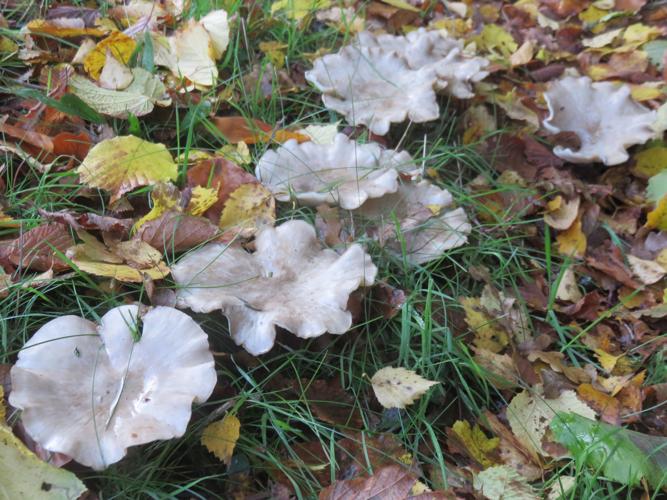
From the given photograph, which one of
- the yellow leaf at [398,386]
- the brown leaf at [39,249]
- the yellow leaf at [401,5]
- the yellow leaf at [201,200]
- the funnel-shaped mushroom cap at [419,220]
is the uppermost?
the yellow leaf at [401,5]

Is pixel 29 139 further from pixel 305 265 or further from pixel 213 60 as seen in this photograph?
pixel 305 265

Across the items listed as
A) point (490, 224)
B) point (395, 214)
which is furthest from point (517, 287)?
point (395, 214)

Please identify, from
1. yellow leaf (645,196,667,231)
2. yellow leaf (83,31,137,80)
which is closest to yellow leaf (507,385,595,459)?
yellow leaf (645,196,667,231)

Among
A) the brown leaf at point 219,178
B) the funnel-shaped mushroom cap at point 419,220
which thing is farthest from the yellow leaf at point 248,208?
the funnel-shaped mushroom cap at point 419,220

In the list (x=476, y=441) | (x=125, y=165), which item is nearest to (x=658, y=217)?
(x=476, y=441)

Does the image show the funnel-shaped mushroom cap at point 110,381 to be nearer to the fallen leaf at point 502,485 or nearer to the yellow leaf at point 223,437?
the yellow leaf at point 223,437

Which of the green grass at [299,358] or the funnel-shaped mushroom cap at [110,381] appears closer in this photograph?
the funnel-shaped mushroom cap at [110,381]

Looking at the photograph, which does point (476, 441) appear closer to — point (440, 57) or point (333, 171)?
point (333, 171)
